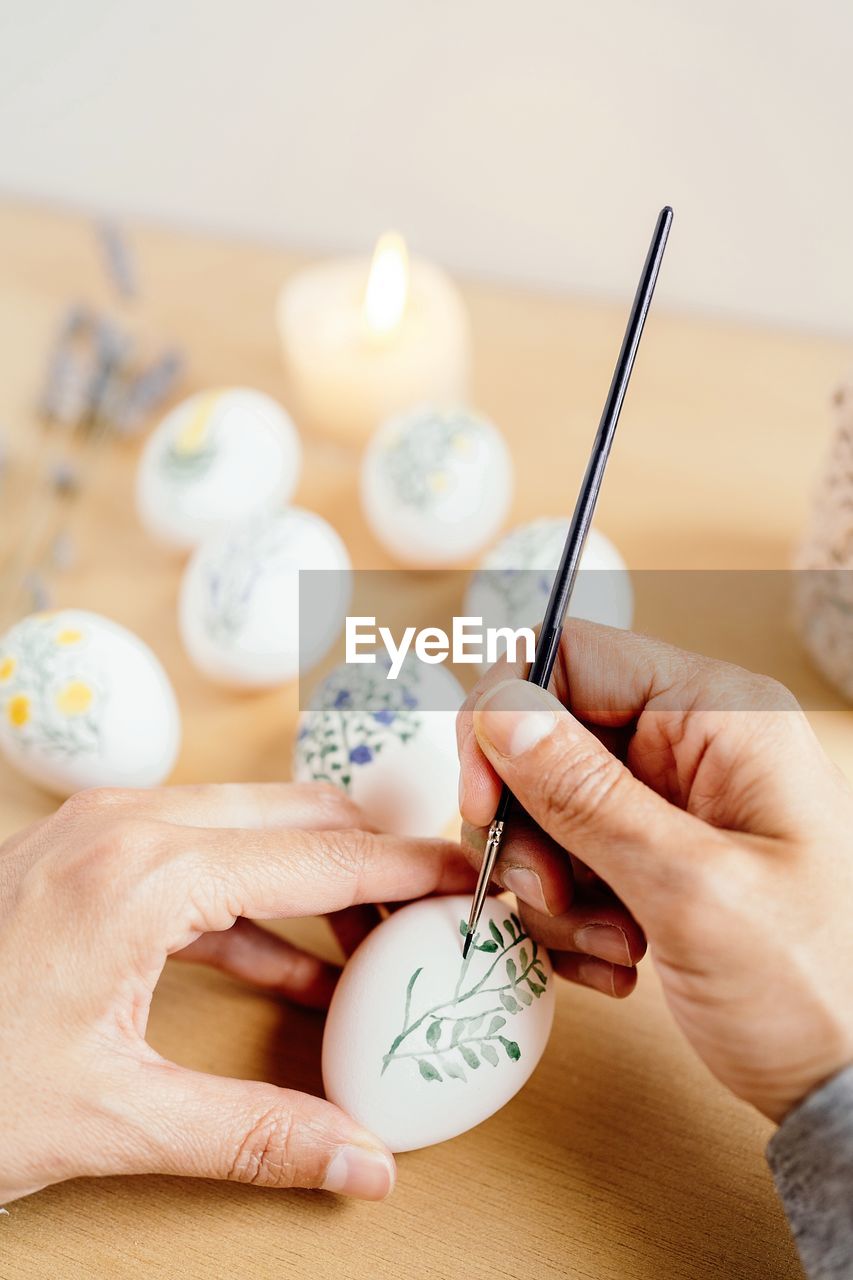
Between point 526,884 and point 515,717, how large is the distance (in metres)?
0.12

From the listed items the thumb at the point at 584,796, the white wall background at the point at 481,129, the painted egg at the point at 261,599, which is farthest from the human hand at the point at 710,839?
the white wall background at the point at 481,129

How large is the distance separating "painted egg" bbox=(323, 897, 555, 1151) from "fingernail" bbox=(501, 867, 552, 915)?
0.9 inches

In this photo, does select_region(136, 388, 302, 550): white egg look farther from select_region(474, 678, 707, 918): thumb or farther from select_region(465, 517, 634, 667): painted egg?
select_region(474, 678, 707, 918): thumb

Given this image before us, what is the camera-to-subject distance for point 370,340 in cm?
94

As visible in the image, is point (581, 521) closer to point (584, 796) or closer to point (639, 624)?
point (584, 796)

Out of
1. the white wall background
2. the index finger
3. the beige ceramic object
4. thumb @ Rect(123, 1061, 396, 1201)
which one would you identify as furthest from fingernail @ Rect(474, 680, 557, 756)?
the white wall background

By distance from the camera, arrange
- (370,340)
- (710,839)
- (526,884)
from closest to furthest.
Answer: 1. (710,839)
2. (526,884)
3. (370,340)

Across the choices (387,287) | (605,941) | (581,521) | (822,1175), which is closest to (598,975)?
(605,941)

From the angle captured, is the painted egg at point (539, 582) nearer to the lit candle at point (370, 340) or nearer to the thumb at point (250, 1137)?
the lit candle at point (370, 340)

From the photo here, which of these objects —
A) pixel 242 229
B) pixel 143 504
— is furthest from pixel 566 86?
pixel 143 504

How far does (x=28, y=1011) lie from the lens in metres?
0.53

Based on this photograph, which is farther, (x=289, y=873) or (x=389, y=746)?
(x=389, y=746)

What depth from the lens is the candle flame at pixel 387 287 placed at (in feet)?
2.95

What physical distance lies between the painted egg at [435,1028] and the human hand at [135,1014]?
2cm
